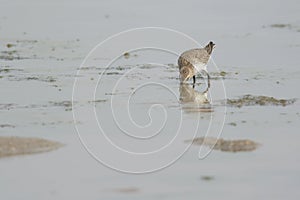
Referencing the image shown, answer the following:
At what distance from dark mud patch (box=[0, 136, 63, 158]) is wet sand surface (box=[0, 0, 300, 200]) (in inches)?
0.5

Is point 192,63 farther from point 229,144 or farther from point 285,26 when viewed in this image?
point 285,26

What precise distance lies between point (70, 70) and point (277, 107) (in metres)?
4.45

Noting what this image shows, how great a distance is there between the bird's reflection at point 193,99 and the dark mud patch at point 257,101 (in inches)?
15.7

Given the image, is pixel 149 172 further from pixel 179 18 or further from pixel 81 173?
pixel 179 18

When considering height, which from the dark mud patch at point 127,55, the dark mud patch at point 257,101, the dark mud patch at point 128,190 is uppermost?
the dark mud patch at point 127,55

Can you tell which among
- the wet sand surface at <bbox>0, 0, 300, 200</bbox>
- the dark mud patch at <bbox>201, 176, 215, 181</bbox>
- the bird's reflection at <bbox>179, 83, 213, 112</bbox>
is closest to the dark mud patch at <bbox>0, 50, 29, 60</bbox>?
the wet sand surface at <bbox>0, 0, 300, 200</bbox>

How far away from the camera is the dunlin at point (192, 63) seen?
14.2 metres

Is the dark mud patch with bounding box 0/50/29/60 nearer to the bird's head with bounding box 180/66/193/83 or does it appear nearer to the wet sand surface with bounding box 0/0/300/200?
the wet sand surface with bounding box 0/0/300/200

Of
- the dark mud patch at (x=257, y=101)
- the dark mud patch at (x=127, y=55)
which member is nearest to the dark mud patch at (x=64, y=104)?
the dark mud patch at (x=257, y=101)

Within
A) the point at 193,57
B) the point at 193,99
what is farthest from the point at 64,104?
the point at 193,57

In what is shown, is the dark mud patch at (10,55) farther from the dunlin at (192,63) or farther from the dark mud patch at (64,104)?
the dark mud patch at (64,104)

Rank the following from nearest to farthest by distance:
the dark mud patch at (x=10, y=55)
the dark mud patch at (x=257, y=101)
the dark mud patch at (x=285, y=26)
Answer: the dark mud patch at (x=257, y=101), the dark mud patch at (x=10, y=55), the dark mud patch at (x=285, y=26)

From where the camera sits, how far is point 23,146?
1018cm

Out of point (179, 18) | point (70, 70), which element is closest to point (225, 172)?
point (70, 70)
